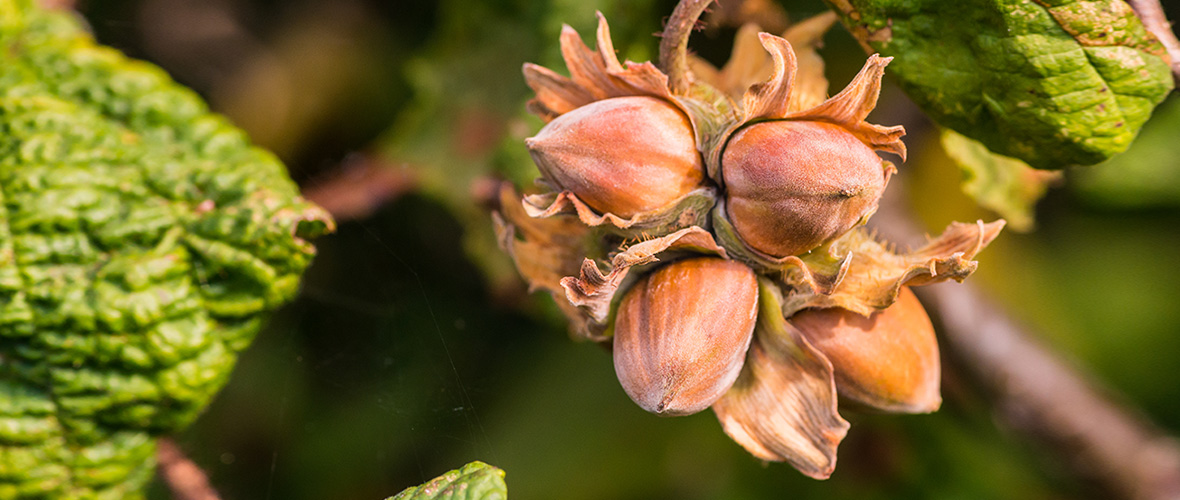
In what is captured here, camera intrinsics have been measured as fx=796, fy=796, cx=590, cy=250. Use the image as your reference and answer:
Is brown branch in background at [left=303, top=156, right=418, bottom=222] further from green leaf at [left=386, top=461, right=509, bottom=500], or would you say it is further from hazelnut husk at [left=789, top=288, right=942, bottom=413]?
hazelnut husk at [left=789, top=288, right=942, bottom=413]

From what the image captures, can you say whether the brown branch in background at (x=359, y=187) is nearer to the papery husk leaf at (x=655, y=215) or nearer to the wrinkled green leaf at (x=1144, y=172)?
the papery husk leaf at (x=655, y=215)

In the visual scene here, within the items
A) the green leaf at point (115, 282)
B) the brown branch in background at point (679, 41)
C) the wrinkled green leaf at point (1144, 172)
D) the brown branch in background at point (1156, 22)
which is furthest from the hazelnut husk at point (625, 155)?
the wrinkled green leaf at point (1144, 172)

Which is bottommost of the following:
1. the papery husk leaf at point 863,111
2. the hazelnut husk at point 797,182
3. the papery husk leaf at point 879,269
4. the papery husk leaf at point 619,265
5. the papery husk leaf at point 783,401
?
the papery husk leaf at point 783,401

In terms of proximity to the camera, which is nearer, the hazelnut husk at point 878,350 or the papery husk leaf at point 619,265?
the papery husk leaf at point 619,265

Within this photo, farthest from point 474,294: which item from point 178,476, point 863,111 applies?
point 863,111

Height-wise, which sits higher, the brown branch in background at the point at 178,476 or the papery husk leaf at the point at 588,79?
the papery husk leaf at the point at 588,79

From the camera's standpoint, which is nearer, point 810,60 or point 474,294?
point 810,60

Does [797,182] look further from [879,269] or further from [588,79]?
[588,79]
